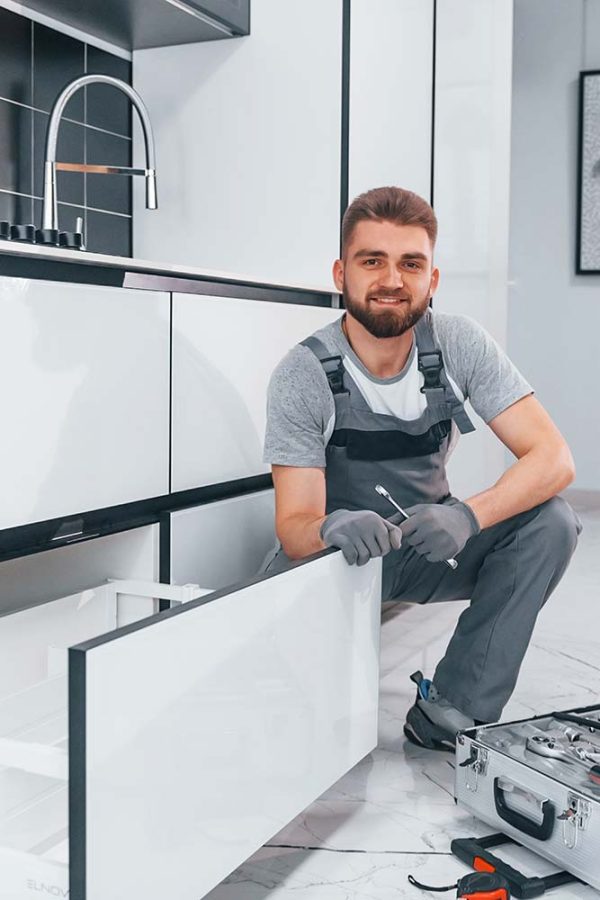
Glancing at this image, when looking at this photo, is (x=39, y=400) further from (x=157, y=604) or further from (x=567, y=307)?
(x=567, y=307)

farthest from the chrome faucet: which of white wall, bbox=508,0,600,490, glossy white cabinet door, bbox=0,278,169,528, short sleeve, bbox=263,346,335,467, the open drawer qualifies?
white wall, bbox=508,0,600,490

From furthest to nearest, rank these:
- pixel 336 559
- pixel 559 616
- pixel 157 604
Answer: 1. pixel 559 616
2. pixel 157 604
3. pixel 336 559

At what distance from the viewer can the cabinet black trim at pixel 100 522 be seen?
143 centimetres

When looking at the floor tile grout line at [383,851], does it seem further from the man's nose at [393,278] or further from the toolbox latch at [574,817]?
the man's nose at [393,278]

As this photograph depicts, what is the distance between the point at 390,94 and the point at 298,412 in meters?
1.17

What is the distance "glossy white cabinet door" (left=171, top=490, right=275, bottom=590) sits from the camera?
1730mm

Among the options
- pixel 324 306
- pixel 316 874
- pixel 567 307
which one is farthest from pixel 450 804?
pixel 567 307

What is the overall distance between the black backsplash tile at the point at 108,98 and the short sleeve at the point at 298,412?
0.97 meters

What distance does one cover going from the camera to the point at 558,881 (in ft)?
4.47

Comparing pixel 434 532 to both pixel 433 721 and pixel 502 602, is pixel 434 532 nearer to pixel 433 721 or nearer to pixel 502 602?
pixel 502 602

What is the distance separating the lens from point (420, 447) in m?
1.83

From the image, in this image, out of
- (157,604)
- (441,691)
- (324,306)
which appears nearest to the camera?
(157,604)

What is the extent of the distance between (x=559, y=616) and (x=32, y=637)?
5.34 feet

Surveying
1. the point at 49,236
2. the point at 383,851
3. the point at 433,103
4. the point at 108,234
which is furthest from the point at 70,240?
the point at 433,103
